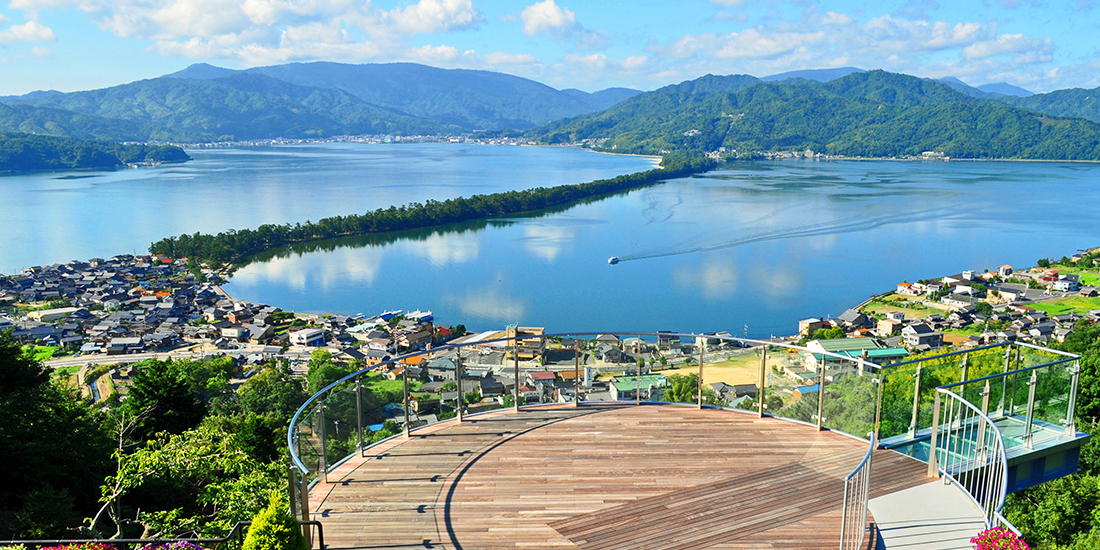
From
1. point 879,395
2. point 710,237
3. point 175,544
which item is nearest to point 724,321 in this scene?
point 710,237

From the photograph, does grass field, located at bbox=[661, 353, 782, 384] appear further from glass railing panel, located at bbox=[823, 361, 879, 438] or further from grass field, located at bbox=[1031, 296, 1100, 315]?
grass field, located at bbox=[1031, 296, 1100, 315]

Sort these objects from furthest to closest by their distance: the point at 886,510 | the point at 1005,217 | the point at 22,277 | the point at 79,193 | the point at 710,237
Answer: the point at 79,193, the point at 1005,217, the point at 710,237, the point at 22,277, the point at 886,510

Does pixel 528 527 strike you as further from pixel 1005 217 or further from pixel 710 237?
pixel 1005 217

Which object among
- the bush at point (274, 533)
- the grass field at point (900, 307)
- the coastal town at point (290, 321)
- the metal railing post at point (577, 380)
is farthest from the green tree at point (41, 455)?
the grass field at point (900, 307)

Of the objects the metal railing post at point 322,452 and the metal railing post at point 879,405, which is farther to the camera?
the metal railing post at point 879,405

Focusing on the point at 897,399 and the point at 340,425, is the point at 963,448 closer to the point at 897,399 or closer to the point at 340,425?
the point at 897,399

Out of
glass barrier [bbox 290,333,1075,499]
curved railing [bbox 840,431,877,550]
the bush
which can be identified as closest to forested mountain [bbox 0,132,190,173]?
glass barrier [bbox 290,333,1075,499]

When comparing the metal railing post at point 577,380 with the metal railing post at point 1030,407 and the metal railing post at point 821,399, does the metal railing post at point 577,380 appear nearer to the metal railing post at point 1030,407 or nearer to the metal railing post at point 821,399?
the metal railing post at point 821,399
